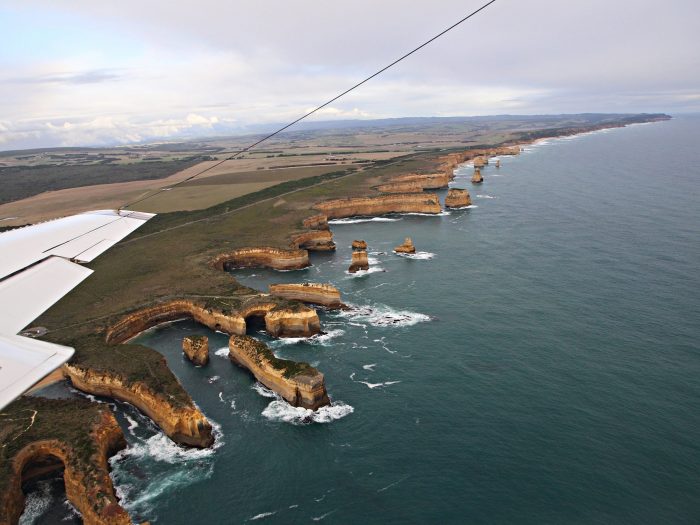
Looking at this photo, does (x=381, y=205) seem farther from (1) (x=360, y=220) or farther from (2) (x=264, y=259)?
(2) (x=264, y=259)

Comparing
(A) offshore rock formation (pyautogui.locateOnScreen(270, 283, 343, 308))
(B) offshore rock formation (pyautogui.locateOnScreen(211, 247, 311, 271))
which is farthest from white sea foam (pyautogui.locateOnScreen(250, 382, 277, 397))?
(B) offshore rock formation (pyautogui.locateOnScreen(211, 247, 311, 271))

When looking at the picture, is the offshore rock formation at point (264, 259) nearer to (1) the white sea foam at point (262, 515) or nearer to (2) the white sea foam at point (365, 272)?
(2) the white sea foam at point (365, 272)

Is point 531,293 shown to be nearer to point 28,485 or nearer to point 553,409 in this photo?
point 553,409

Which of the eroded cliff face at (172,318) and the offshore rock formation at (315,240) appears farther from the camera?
the offshore rock formation at (315,240)

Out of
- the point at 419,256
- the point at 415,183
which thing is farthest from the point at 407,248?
the point at 415,183

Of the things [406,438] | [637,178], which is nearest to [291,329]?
[406,438]

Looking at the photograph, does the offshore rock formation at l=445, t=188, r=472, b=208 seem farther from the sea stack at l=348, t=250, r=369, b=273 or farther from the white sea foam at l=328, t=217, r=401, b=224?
the sea stack at l=348, t=250, r=369, b=273

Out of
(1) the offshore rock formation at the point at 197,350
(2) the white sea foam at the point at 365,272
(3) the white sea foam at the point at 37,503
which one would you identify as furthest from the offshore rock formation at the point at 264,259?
(3) the white sea foam at the point at 37,503
